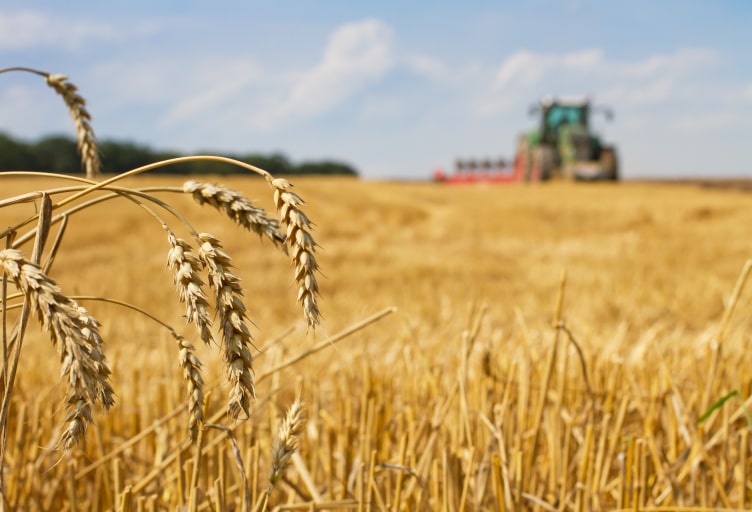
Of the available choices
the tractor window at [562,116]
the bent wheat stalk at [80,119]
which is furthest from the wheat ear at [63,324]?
the tractor window at [562,116]

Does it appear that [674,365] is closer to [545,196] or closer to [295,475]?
[295,475]

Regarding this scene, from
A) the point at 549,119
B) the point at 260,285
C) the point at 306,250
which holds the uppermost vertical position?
the point at 549,119

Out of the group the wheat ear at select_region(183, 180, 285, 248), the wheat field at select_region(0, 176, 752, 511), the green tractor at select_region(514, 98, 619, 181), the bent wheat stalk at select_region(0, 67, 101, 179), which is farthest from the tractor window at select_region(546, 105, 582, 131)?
the wheat ear at select_region(183, 180, 285, 248)

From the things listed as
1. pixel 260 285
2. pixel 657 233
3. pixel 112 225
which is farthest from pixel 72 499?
pixel 657 233

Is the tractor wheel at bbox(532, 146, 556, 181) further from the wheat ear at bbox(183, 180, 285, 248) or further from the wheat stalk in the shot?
the wheat ear at bbox(183, 180, 285, 248)

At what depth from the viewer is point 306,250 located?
1.74 feet

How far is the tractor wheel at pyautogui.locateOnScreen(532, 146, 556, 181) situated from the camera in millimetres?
20594

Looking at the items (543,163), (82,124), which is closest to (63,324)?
(82,124)

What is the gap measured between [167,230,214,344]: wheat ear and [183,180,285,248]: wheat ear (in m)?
0.04

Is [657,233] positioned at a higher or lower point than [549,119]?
lower

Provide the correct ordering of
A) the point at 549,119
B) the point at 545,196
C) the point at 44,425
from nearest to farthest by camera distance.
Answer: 1. the point at 44,425
2. the point at 545,196
3. the point at 549,119

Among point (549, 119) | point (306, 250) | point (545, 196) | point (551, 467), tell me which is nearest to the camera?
point (306, 250)

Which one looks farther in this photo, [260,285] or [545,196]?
[545,196]

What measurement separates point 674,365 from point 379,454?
1.06 metres
